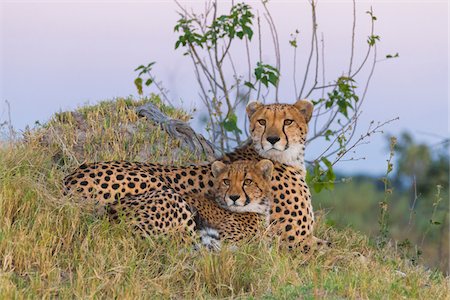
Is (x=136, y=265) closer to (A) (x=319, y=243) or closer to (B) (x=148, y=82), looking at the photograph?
(A) (x=319, y=243)

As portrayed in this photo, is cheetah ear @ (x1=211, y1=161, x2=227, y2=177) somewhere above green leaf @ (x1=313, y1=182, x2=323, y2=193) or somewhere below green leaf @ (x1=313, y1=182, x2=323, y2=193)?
above

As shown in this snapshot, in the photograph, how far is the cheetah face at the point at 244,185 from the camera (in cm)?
587

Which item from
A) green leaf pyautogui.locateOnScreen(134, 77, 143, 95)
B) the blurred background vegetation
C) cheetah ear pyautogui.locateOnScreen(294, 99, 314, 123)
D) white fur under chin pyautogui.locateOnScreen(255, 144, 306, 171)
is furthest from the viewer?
the blurred background vegetation

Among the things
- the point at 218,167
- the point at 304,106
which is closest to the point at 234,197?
the point at 218,167

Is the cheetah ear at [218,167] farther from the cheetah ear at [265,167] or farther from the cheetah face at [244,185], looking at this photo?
the cheetah ear at [265,167]

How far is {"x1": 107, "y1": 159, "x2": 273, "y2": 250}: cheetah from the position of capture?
18.6 feet

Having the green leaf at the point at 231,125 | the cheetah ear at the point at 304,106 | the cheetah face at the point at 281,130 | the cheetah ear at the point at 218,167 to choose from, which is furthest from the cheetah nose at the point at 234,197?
the green leaf at the point at 231,125

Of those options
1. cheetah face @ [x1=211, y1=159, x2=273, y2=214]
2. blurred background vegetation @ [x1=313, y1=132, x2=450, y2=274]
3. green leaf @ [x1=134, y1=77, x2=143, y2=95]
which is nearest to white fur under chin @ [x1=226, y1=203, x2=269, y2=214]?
cheetah face @ [x1=211, y1=159, x2=273, y2=214]

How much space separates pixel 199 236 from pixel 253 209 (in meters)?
0.45

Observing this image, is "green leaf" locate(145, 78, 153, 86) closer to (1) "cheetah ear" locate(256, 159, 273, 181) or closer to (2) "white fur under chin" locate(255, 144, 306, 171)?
(2) "white fur under chin" locate(255, 144, 306, 171)

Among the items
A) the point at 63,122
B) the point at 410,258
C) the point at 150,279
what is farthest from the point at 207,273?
the point at 63,122

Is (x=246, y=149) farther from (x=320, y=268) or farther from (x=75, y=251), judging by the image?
(x=75, y=251)

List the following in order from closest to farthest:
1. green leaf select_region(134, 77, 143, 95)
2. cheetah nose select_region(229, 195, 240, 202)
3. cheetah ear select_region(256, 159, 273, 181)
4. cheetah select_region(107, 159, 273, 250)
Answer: cheetah select_region(107, 159, 273, 250), cheetah nose select_region(229, 195, 240, 202), cheetah ear select_region(256, 159, 273, 181), green leaf select_region(134, 77, 143, 95)

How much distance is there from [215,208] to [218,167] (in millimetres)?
295
